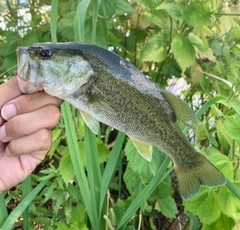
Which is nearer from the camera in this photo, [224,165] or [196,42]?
[224,165]

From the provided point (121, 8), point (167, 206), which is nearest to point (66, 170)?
point (167, 206)

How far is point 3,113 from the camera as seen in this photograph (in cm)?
91

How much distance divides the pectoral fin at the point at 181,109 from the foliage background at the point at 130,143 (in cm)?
16

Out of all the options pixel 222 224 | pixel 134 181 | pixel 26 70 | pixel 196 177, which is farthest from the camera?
pixel 134 181

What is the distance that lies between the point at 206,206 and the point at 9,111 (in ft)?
2.13

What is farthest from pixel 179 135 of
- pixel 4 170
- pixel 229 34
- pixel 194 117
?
pixel 229 34

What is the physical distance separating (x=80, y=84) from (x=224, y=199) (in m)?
0.57

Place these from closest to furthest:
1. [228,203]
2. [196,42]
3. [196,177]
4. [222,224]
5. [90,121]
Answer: [90,121]
[196,177]
[228,203]
[222,224]
[196,42]

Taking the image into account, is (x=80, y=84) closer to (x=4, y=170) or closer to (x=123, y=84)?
(x=123, y=84)

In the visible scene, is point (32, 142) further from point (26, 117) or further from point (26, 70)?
point (26, 70)

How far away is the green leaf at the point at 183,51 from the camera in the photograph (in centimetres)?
147

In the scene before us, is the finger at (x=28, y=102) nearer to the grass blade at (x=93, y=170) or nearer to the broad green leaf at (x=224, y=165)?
the grass blade at (x=93, y=170)

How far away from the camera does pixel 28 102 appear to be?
87 centimetres

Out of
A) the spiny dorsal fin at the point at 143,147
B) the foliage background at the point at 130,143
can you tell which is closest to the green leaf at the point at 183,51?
the foliage background at the point at 130,143
